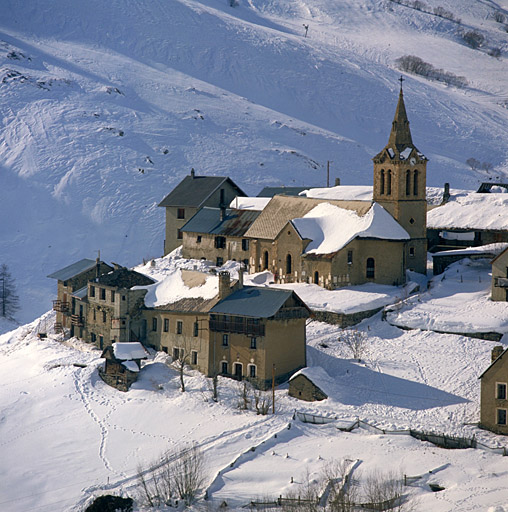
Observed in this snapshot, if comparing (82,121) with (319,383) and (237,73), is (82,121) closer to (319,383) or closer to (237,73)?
(237,73)

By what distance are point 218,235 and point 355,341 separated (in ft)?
72.5

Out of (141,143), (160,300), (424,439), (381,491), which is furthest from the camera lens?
(141,143)

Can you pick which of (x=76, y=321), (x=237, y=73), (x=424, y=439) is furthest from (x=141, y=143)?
(x=424, y=439)

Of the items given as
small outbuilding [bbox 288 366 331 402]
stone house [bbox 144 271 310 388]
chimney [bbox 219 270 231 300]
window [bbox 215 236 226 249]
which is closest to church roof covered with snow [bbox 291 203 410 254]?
window [bbox 215 236 226 249]

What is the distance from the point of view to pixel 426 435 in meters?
50.4

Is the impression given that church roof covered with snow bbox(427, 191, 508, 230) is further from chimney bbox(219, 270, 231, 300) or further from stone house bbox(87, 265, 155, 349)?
stone house bbox(87, 265, 155, 349)

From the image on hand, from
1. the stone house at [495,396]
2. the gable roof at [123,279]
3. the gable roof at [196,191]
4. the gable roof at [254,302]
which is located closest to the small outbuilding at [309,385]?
the gable roof at [254,302]

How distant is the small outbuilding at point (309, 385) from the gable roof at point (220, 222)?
2445 centimetres

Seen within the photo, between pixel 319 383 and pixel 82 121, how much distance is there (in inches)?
3239

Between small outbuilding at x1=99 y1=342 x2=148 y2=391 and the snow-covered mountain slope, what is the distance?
100 ft

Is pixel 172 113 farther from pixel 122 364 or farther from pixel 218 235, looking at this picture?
pixel 122 364

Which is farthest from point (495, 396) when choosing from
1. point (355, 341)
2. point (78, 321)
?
point (78, 321)

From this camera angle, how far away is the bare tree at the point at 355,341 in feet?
201

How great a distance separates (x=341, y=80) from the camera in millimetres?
161250
